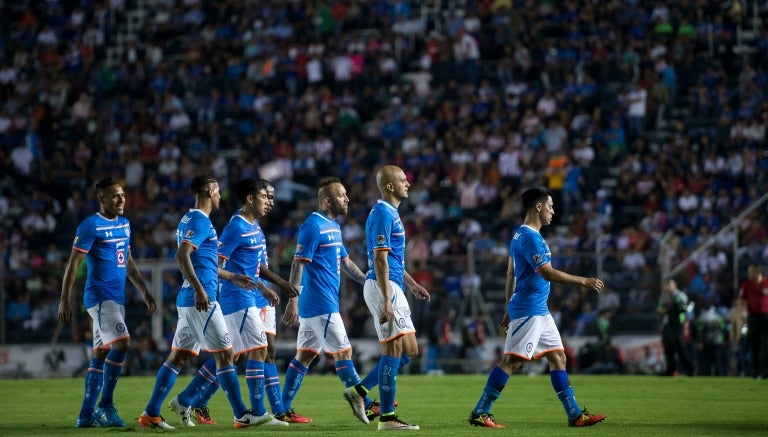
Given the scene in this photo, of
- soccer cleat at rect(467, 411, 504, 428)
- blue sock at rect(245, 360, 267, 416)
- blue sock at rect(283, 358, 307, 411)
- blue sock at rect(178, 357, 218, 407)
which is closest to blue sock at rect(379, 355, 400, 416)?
soccer cleat at rect(467, 411, 504, 428)

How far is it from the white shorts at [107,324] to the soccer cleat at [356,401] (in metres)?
2.58

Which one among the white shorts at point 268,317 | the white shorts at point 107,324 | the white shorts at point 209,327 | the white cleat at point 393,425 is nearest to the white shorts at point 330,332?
the white shorts at point 268,317

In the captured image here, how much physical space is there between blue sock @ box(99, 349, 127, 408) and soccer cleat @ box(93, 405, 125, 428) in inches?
2.2

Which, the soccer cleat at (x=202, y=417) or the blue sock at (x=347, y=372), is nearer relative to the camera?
the blue sock at (x=347, y=372)

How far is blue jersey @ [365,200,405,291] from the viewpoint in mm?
13477

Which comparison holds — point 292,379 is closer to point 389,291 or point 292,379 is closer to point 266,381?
point 266,381

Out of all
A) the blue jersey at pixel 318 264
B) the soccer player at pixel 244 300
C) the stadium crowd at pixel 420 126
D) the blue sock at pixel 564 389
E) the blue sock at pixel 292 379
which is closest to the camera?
the blue sock at pixel 564 389

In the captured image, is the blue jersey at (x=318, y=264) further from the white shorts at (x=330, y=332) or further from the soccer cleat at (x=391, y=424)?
the soccer cleat at (x=391, y=424)

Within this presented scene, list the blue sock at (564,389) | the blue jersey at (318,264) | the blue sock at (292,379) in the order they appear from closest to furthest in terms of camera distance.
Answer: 1. the blue sock at (564,389)
2. the blue jersey at (318,264)
3. the blue sock at (292,379)

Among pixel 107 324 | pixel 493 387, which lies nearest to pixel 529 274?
pixel 493 387

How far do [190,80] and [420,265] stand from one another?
579 inches

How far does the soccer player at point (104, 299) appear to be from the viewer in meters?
14.4

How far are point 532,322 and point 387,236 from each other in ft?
5.80

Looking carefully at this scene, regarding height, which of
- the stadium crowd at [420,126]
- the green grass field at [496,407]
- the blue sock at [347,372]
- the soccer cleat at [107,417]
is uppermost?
the stadium crowd at [420,126]
